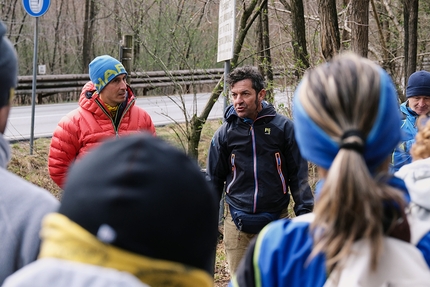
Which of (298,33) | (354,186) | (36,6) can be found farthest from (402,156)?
(36,6)

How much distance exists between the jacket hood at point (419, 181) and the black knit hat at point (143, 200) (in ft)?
3.56

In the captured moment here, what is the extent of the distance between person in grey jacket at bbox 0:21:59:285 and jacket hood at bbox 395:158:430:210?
125cm

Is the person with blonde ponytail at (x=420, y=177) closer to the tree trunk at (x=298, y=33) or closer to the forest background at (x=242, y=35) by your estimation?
the forest background at (x=242, y=35)

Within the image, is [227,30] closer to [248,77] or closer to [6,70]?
[248,77]

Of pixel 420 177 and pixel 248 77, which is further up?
pixel 248 77

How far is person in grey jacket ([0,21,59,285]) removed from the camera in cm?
189

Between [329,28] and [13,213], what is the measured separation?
627 centimetres

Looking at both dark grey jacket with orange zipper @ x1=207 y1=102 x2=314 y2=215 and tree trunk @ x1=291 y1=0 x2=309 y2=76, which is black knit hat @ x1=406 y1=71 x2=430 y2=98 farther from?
tree trunk @ x1=291 y1=0 x2=309 y2=76

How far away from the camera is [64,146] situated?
5.35 m

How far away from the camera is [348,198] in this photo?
168 cm

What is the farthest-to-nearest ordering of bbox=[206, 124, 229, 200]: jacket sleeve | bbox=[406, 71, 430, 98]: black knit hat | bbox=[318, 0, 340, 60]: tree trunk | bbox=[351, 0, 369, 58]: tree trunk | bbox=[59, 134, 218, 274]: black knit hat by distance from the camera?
→ bbox=[351, 0, 369, 58]: tree trunk, bbox=[318, 0, 340, 60]: tree trunk, bbox=[406, 71, 430, 98]: black knit hat, bbox=[206, 124, 229, 200]: jacket sleeve, bbox=[59, 134, 218, 274]: black knit hat

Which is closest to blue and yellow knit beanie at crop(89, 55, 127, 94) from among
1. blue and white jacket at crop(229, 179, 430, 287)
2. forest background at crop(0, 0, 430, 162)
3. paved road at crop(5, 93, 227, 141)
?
forest background at crop(0, 0, 430, 162)

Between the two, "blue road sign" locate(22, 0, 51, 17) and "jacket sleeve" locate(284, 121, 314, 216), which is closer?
"jacket sleeve" locate(284, 121, 314, 216)

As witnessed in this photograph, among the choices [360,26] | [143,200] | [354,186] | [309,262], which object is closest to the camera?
[143,200]
